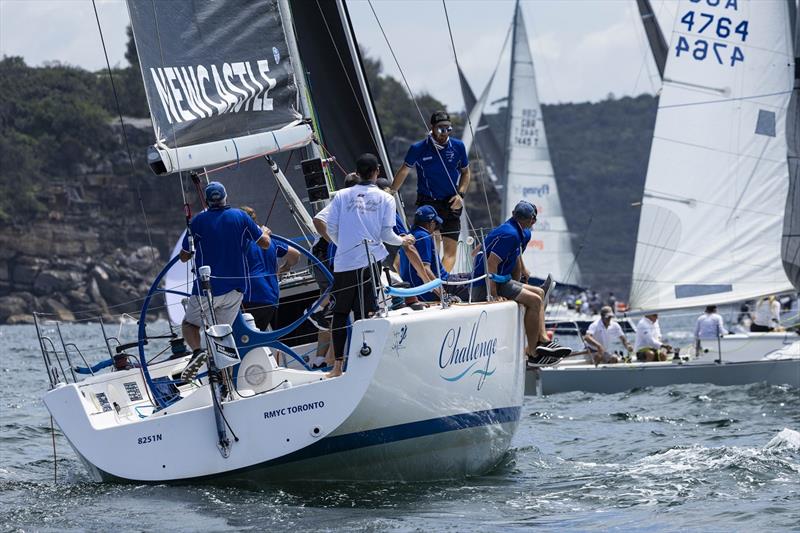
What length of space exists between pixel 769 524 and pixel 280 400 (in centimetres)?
269

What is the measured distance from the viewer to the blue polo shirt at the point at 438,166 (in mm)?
10023

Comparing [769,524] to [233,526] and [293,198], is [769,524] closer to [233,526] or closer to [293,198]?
[233,526]

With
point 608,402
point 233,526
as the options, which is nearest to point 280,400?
point 233,526

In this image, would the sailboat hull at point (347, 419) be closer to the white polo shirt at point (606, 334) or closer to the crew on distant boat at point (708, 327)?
the white polo shirt at point (606, 334)

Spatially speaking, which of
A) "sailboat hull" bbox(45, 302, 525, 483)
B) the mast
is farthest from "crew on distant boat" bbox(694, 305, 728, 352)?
"sailboat hull" bbox(45, 302, 525, 483)

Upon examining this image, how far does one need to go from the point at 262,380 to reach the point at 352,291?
0.74 m

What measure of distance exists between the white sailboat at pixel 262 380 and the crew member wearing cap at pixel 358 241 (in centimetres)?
28

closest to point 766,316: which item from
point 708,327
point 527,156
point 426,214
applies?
point 708,327

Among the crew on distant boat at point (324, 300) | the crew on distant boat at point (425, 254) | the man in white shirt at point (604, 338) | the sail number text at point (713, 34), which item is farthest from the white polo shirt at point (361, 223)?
the sail number text at point (713, 34)

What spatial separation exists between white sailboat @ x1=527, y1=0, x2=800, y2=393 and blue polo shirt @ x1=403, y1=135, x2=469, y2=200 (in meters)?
10.4

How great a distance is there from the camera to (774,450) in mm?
9742

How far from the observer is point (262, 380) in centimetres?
810

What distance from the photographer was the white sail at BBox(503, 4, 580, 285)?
3906 centimetres

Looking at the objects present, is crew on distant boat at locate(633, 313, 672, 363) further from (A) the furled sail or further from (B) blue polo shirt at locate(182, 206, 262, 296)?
(B) blue polo shirt at locate(182, 206, 262, 296)
